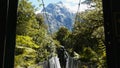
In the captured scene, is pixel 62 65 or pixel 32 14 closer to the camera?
pixel 32 14

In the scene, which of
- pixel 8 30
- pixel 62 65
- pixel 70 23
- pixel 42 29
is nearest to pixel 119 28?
pixel 8 30

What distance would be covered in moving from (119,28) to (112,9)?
109mm

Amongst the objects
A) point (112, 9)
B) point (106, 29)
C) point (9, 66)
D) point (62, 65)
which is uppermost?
point (112, 9)

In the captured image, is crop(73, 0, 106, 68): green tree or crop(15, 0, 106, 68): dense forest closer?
crop(15, 0, 106, 68): dense forest

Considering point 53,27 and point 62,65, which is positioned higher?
point 53,27

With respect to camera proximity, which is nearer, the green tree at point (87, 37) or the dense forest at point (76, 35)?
the dense forest at point (76, 35)

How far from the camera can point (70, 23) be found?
6.75 ft

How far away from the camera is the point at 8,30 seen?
A: 3.88 ft

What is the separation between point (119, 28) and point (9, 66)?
63 cm

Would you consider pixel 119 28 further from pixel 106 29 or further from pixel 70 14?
pixel 70 14

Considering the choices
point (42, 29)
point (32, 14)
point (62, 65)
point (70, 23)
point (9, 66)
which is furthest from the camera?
point (62, 65)

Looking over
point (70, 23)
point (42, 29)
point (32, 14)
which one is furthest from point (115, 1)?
point (42, 29)

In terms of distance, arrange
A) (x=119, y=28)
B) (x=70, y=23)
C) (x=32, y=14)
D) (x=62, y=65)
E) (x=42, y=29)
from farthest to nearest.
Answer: (x=62, y=65) → (x=42, y=29) → (x=32, y=14) → (x=70, y=23) → (x=119, y=28)

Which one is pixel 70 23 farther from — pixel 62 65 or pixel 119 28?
pixel 62 65
